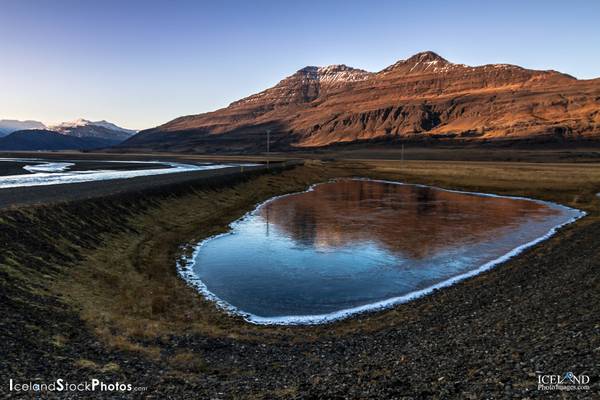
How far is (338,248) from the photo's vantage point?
36.2 meters

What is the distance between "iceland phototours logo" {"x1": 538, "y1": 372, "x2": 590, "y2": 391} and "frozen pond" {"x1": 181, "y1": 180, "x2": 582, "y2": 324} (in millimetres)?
10873

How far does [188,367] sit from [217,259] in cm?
1837

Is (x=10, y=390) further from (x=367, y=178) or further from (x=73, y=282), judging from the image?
(x=367, y=178)

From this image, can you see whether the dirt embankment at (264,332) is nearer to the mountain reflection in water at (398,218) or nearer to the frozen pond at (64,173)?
the mountain reflection in water at (398,218)

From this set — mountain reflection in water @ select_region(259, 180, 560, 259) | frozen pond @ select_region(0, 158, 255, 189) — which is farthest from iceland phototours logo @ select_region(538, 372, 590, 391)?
frozen pond @ select_region(0, 158, 255, 189)

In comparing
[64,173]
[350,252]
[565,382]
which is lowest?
[350,252]

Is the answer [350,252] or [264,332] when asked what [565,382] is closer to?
[264,332]

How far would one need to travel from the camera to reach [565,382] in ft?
37.2

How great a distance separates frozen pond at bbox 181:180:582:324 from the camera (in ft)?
78.8

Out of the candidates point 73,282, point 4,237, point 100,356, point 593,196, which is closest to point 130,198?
point 4,237

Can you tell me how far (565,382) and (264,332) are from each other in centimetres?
1174

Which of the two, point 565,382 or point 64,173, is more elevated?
point 64,173

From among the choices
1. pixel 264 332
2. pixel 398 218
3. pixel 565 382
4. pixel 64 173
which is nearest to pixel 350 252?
pixel 264 332

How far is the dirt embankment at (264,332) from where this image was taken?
12.7 m
